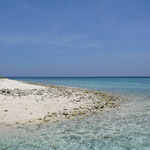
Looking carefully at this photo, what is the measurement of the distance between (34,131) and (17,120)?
6.95 ft

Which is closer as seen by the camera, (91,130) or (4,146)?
(4,146)

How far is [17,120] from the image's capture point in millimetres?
9633

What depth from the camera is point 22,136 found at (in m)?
7.32

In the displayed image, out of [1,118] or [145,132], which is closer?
[145,132]

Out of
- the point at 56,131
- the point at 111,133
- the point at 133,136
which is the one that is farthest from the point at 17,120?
the point at 133,136

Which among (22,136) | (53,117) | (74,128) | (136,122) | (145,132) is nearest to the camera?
(22,136)

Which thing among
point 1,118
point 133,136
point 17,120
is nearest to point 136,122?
point 133,136

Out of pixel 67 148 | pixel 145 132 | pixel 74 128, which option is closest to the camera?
pixel 67 148

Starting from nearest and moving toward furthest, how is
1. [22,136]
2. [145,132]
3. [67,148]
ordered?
[67,148] < [22,136] < [145,132]

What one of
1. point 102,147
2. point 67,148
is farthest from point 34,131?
point 102,147

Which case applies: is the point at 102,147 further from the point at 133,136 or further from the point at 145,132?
the point at 145,132

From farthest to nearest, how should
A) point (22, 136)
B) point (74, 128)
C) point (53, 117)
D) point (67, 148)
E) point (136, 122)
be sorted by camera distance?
point (53, 117) < point (136, 122) < point (74, 128) < point (22, 136) < point (67, 148)

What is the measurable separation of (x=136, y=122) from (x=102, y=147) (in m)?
4.06

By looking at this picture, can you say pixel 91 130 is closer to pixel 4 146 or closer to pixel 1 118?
pixel 4 146
